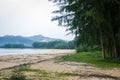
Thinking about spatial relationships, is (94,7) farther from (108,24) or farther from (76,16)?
(76,16)

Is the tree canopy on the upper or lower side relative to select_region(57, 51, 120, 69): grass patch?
upper

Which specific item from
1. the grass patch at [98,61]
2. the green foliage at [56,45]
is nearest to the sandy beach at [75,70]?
the grass patch at [98,61]

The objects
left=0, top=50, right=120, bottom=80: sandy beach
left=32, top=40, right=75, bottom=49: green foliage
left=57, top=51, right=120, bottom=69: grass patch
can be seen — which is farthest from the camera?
left=32, top=40, right=75, bottom=49: green foliage

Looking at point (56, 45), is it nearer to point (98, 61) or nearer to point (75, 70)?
point (98, 61)

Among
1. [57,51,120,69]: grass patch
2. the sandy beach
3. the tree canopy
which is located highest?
the tree canopy

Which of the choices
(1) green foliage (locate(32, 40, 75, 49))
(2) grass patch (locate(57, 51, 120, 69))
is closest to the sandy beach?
(2) grass patch (locate(57, 51, 120, 69))

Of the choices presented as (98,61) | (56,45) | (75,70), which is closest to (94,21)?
(98,61)

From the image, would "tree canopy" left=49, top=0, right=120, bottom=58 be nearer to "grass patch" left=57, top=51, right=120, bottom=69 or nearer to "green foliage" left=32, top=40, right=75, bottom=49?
"grass patch" left=57, top=51, right=120, bottom=69

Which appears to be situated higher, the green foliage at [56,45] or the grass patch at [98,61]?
the green foliage at [56,45]

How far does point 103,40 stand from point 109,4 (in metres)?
4.68

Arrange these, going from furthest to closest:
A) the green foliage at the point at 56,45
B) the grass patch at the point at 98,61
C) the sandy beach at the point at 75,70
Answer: the green foliage at the point at 56,45
the grass patch at the point at 98,61
the sandy beach at the point at 75,70

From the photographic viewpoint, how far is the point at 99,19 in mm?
24312

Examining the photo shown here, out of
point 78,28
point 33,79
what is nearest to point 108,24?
point 78,28

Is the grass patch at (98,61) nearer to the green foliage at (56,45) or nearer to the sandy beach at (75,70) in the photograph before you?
the sandy beach at (75,70)
